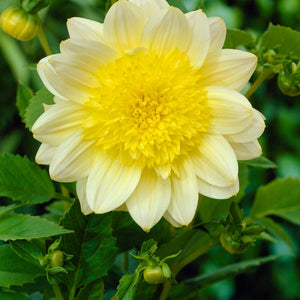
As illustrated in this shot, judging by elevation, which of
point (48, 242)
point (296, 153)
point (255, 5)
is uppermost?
point (48, 242)

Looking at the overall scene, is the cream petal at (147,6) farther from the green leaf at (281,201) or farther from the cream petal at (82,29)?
the green leaf at (281,201)

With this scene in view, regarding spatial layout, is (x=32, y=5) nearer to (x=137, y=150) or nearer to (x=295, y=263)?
(x=137, y=150)

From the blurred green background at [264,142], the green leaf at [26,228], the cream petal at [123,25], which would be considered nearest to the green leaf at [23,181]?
the green leaf at [26,228]

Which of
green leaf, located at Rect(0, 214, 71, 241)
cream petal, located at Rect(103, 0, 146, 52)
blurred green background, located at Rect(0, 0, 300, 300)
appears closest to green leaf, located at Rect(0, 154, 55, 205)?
green leaf, located at Rect(0, 214, 71, 241)

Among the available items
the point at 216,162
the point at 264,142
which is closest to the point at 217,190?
the point at 216,162

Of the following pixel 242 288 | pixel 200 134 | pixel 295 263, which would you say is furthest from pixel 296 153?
pixel 200 134

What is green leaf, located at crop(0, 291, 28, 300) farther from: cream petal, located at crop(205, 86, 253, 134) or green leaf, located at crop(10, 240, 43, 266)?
cream petal, located at crop(205, 86, 253, 134)
